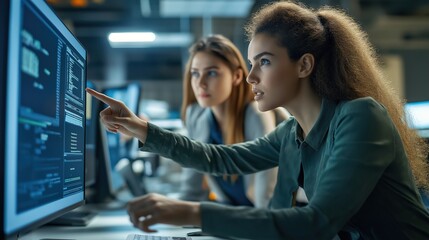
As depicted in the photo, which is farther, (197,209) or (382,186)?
(382,186)

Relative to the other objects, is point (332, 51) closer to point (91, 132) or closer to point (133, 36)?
point (91, 132)

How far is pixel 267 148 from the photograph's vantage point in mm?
1354

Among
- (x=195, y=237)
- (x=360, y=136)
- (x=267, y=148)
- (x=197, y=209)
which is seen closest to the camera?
(x=197, y=209)

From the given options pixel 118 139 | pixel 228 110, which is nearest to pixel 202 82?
pixel 228 110

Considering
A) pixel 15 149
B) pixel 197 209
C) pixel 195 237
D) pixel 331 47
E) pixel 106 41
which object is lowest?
pixel 195 237

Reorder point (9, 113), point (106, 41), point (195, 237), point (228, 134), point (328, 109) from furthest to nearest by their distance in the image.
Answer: point (106, 41) → point (228, 134) → point (195, 237) → point (328, 109) → point (9, 113)

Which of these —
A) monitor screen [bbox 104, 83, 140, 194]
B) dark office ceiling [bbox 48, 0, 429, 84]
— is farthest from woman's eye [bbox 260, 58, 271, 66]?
dark office ceiling [bbox 48, 0, 429, 84]

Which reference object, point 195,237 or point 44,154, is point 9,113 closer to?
point 44,154

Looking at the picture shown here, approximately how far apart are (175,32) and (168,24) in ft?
0.44

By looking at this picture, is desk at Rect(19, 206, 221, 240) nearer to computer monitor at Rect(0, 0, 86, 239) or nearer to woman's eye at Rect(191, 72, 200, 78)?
computer monitor at Rect(0, 0, 86, 239)

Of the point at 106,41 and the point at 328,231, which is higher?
the point at 106,41

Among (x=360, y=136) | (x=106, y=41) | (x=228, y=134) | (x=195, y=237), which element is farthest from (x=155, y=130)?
(x=106, y=41)

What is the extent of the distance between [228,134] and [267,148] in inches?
21.7

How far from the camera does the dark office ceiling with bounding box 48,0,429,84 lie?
4.60 meters
